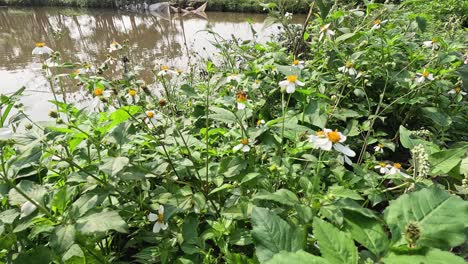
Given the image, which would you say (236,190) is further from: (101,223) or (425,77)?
(425,77)

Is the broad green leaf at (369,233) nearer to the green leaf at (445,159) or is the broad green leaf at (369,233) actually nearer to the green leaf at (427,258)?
the green leaf at (427,258)

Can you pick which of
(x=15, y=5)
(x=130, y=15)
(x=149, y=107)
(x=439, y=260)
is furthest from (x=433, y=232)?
(x=15, y=5)

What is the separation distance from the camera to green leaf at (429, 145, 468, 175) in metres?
0.90

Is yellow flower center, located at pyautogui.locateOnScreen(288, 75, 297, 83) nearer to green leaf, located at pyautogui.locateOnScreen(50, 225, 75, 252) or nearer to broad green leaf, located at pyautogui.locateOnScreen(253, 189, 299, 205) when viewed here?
broad green leaf, located at pyautogui.locateOnScreen(253, 189, 299, 205)

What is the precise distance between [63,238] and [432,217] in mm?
832

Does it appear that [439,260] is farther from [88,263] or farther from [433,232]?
[88,263]

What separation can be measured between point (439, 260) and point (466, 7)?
629 cm

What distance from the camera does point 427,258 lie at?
542 mm

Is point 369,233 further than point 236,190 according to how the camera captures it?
No

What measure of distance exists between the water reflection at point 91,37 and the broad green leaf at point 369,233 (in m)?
2.83

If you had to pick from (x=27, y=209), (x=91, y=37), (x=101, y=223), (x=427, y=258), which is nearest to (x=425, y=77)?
(x=427, y=258)

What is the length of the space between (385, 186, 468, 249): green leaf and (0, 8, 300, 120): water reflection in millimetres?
2862

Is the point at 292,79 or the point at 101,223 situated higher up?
the point at 292,79

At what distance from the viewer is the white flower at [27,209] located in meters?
0.84
